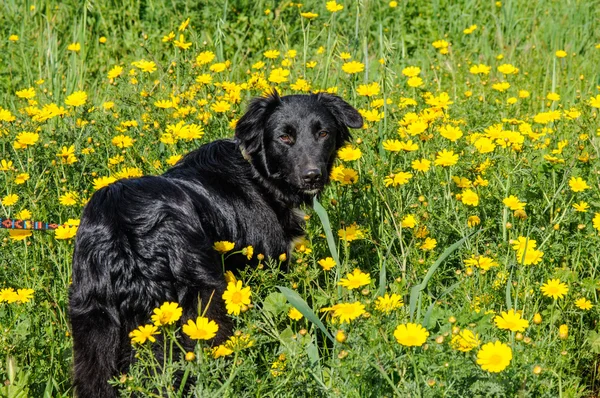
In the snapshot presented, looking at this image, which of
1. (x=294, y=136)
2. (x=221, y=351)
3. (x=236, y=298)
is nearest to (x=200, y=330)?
(x=221, y=351)

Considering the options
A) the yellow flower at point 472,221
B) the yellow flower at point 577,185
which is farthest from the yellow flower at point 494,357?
the yellow flower at point 577,185

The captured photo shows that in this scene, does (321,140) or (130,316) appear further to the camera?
(321,140)

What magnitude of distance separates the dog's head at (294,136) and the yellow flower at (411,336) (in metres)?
1.75

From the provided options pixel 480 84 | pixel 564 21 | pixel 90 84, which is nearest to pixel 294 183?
pixel 480 84

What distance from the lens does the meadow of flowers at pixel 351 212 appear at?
2797mm

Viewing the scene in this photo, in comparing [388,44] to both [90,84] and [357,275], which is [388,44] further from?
[90,84]

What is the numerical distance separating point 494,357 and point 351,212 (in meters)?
2.17

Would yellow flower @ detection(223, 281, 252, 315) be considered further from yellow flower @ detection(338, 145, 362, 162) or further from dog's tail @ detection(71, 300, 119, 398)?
yellow flower @ detection(338, 145, 362, 162)

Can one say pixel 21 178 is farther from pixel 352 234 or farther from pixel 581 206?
pixel 581 206

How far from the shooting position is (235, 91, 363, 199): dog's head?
435 cm

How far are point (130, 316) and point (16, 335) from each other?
0.62 meters

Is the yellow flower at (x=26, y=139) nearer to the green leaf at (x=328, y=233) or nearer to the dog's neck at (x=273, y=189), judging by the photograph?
the dog's neck at (x=273, y=189)

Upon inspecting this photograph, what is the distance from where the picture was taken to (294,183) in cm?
432

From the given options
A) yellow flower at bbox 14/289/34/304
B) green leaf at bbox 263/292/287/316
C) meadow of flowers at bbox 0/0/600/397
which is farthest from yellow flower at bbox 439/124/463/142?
yellow flower at bbox 14/289/34/304
